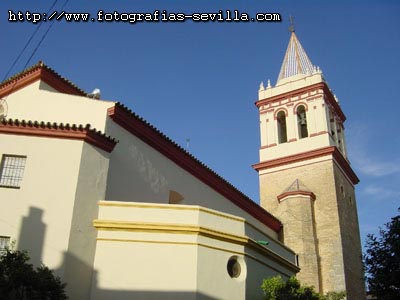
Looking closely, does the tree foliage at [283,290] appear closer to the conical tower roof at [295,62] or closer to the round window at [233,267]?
the round window at [233,267]

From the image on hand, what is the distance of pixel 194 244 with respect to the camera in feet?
43.6

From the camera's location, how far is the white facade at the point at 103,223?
40.3 ft

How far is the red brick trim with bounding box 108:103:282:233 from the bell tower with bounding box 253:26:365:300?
3.26 meters

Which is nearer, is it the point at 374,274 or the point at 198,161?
the point at 374,274

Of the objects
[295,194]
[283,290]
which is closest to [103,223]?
[283,290]

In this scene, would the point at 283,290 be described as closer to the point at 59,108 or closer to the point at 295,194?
the point at 59,108

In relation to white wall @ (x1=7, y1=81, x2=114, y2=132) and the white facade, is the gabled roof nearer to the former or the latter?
white wall @ (x1=7, y1=81, x2=114, y2=132)

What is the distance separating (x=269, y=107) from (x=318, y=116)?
12.5 feet

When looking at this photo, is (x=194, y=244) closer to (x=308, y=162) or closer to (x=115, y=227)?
(x=115, y=227)

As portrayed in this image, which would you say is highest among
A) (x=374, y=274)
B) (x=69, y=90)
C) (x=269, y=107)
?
(x=269, y=107)

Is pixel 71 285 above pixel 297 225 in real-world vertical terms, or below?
below

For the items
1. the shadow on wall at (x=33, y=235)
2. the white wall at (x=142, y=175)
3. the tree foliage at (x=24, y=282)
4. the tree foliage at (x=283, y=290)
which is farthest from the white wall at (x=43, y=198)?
the tree foliage at (x=283, y=290)

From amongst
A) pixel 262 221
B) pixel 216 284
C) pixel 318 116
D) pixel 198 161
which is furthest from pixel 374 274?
pixel 318 116

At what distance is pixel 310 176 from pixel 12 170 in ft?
63.8
